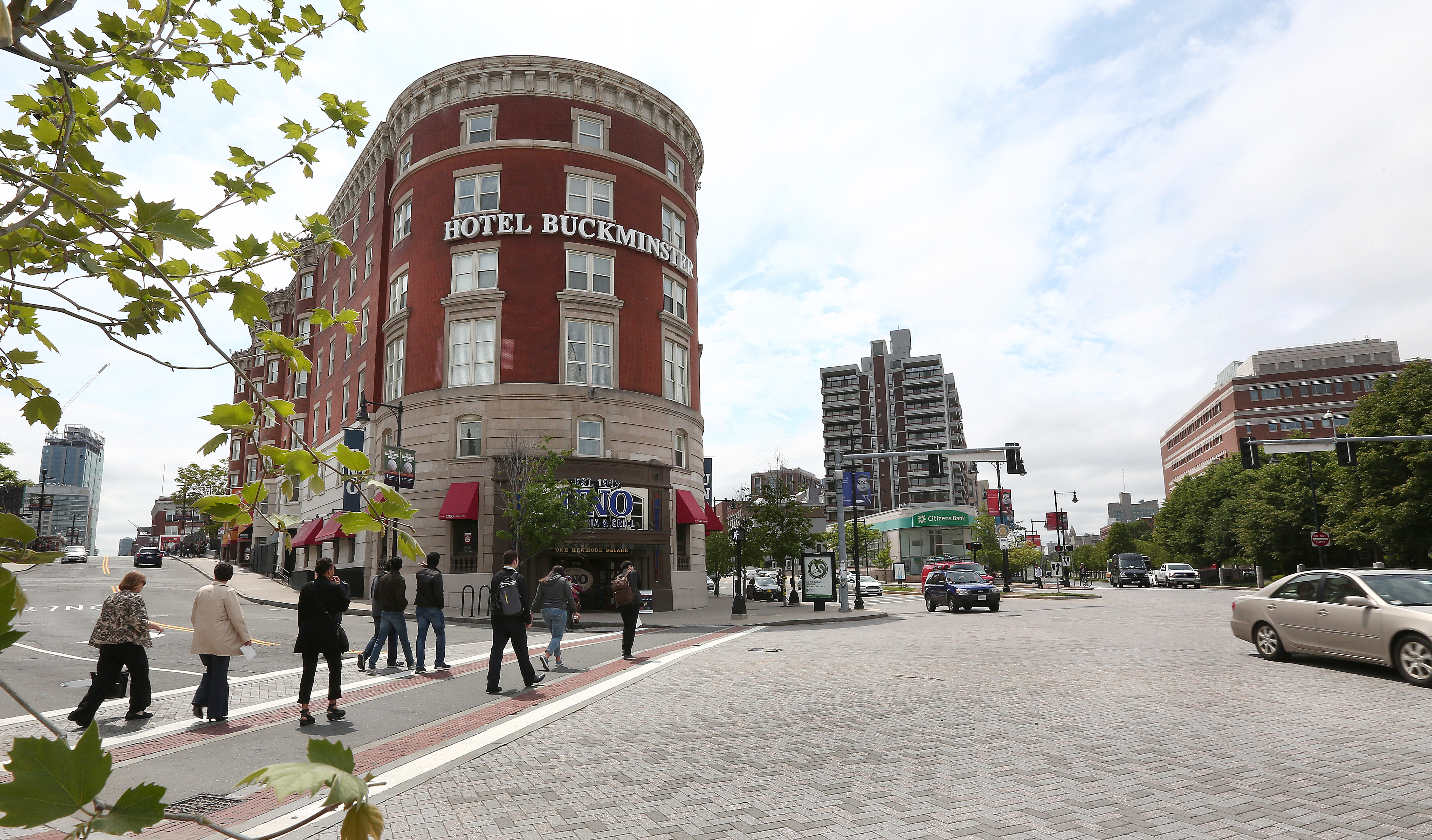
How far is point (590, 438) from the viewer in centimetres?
3158

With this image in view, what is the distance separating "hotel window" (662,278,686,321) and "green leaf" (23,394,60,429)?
106 ft

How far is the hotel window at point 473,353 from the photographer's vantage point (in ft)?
103

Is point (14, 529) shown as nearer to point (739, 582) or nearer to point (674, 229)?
point (739, 582)

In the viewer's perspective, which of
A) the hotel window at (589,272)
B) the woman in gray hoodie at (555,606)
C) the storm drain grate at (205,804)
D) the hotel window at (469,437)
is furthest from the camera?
the hotel window at (589,272)

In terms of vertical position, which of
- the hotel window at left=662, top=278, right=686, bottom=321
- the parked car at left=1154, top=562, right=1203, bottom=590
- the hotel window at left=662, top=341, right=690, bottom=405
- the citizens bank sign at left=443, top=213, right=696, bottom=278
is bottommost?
the parked car at left=1154, top=562, right=1203, bottom=590

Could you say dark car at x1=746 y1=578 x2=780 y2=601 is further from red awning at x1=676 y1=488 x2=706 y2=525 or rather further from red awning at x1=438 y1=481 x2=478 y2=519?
red awning at x1=438 y1=481 x2=478 y2=519

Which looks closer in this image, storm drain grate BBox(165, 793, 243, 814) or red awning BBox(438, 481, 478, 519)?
storm drain grate BBox(165, 793, 243, 814)

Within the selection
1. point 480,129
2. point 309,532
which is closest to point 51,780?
point 480,129

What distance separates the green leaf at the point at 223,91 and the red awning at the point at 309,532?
3755cm

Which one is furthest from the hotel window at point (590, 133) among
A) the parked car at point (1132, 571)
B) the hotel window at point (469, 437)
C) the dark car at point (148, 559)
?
the parked car at point (1132, 571)

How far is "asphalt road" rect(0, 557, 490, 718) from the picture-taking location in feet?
37.7

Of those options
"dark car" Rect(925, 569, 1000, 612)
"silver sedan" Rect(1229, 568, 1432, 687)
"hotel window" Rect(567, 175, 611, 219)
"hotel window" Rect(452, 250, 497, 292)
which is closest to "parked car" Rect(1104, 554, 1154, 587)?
"dark car" Rect(925, 569, 1000, 612)

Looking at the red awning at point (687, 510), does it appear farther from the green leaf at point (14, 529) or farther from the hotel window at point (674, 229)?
the green leaf at point (14, 529)

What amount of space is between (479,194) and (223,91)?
101 feet
